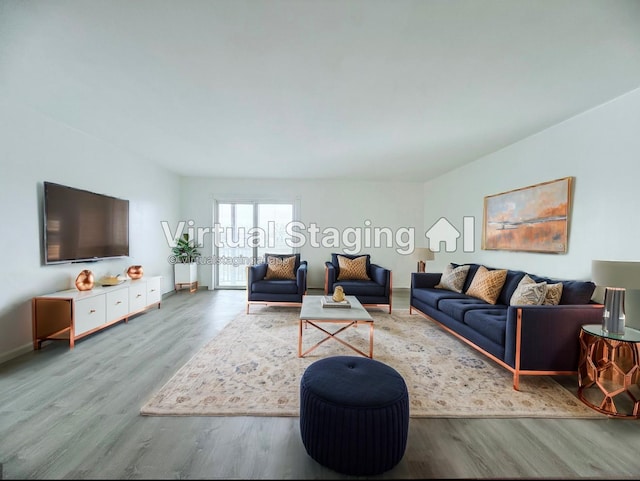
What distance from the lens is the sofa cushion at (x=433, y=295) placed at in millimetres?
3550

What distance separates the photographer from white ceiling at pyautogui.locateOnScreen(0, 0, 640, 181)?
5.10 ft

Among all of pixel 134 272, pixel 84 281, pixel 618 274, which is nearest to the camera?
pixel 618 274

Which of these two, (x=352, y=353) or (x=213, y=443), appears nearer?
(x=213, y=443)

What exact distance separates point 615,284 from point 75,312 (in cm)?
492

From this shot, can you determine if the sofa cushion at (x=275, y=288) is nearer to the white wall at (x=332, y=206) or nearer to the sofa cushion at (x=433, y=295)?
the white wall at (x=332, y=206)

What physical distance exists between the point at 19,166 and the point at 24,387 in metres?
2.14

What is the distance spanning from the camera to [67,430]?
167cm

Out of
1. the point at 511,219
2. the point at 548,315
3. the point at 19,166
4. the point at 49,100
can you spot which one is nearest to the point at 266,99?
the point at 49,100

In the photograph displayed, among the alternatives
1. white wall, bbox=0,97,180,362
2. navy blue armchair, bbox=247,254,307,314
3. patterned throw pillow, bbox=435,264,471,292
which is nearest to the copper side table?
patterned throw pillow, bbox=435,264,471,292

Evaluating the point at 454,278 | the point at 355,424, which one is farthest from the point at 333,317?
the point at 454,278

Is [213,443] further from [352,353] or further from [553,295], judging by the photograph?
[553,295]

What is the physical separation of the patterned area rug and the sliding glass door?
280 centimetres

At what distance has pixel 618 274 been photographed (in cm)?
191

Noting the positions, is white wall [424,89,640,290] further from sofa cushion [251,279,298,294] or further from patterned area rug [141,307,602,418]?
sofa cushion [251,279,298,294]
